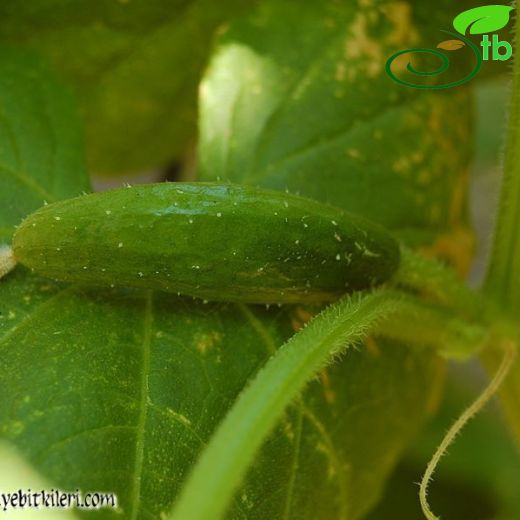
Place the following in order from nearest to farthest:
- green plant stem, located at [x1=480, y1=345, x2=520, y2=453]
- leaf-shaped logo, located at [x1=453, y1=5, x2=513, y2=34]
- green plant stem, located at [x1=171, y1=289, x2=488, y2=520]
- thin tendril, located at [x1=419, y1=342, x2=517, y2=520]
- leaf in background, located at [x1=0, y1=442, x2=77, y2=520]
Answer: green plant stem, located at [x1=171, y1=289, x2=488, y2=520]
leaf in background, located at [x1=0, y1=442, x2=77, y2=520]
thin tendril, located at [x1=419, y1=342, x2=517, y2=520]
leaf-shaped logo, located at [x1=453, y1=5, x2=513, y2=34]
green plant stem, located at [x1=480, y1=345, x2=520, y2=453]

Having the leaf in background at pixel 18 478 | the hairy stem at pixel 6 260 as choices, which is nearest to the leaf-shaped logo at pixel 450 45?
the hairy stem at pixel 6 260

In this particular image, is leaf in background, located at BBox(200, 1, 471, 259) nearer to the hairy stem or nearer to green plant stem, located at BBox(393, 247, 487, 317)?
green plant stem, located at BBox(393, 247, 487, 317)

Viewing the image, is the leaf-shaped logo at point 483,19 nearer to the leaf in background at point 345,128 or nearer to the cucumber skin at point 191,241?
the leaf in background at point 345,128

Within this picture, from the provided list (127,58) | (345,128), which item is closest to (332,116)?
(345,128)

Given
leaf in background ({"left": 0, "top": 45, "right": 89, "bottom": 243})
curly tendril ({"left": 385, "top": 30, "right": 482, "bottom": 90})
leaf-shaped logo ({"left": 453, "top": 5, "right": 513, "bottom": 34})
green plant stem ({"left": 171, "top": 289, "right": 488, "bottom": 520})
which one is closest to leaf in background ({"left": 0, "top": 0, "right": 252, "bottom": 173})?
leaf in background ({"left": 0, "top": 45, "right": 89, "bottom": 243})

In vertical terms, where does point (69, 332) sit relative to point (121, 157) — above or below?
below

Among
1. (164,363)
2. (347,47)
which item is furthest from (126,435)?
(347,47)

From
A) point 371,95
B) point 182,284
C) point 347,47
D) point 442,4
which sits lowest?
point 182,284

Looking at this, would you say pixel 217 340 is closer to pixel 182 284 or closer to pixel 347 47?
pixel 182 284
